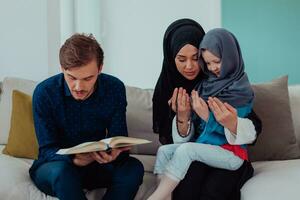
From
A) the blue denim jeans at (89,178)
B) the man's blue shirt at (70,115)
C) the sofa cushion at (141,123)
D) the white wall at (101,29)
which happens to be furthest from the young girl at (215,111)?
the white wall at (101,29)

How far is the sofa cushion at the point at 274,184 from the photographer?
5.13 ft

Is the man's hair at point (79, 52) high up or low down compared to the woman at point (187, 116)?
up

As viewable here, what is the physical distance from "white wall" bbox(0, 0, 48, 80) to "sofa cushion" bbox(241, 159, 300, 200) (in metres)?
1.45

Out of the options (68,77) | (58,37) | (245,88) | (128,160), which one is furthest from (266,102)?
(58,37)

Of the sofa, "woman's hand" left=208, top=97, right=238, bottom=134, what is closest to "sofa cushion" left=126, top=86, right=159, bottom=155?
the sofa

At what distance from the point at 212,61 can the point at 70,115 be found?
22.8 inches

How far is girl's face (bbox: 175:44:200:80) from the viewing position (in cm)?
187

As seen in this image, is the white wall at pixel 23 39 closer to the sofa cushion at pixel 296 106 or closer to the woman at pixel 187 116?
the woman at pixel 187 116

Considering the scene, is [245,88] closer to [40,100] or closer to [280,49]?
[40,100]

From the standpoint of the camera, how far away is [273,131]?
2.10 m

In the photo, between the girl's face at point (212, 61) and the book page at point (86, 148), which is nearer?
the book page at point (86, 148)

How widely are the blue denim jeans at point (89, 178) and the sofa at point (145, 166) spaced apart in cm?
4

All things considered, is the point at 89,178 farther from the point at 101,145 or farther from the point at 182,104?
the point at 182,104

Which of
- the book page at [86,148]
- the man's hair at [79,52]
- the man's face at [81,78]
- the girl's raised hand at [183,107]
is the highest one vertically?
the man's hair at [79,52]
